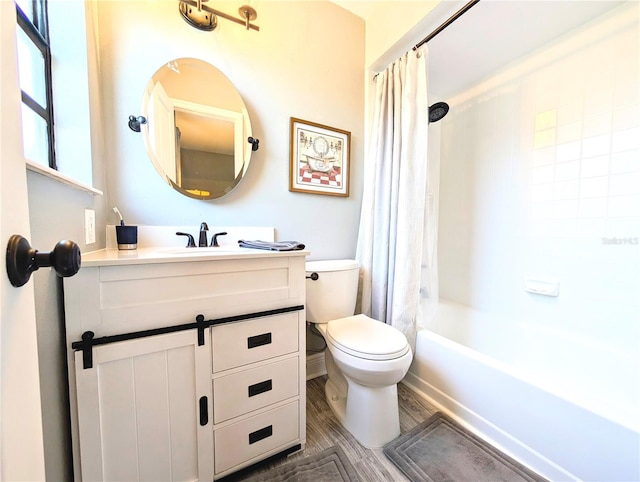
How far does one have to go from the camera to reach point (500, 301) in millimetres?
1829

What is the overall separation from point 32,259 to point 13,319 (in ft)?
0.26

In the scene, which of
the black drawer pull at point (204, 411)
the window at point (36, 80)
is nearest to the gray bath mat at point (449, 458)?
the black drawer pull at point (204, 411)

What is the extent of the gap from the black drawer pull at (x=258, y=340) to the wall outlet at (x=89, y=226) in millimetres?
727

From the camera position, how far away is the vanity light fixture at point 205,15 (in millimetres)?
1249


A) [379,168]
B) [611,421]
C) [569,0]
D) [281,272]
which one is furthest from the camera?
[379,168]

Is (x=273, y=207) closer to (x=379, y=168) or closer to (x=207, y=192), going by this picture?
(x=207, y=192)

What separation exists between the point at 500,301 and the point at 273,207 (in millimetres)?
1756

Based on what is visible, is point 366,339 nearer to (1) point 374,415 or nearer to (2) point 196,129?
(1) point 374,415

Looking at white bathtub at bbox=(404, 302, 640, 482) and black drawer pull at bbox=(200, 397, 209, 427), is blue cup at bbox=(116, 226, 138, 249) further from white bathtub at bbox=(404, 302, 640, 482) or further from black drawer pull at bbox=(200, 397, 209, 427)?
white bathtub at bbox=(404, 302, 640, 482)

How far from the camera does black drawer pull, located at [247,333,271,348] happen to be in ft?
3.20

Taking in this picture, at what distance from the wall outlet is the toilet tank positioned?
95 cm

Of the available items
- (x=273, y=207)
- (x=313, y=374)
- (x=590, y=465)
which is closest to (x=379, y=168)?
(x=273, y=207)

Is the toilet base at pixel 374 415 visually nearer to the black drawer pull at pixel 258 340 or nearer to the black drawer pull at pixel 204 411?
the black drawer pull at pixel 258 340

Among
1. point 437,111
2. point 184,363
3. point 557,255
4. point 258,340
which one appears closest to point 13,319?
point 184,363
